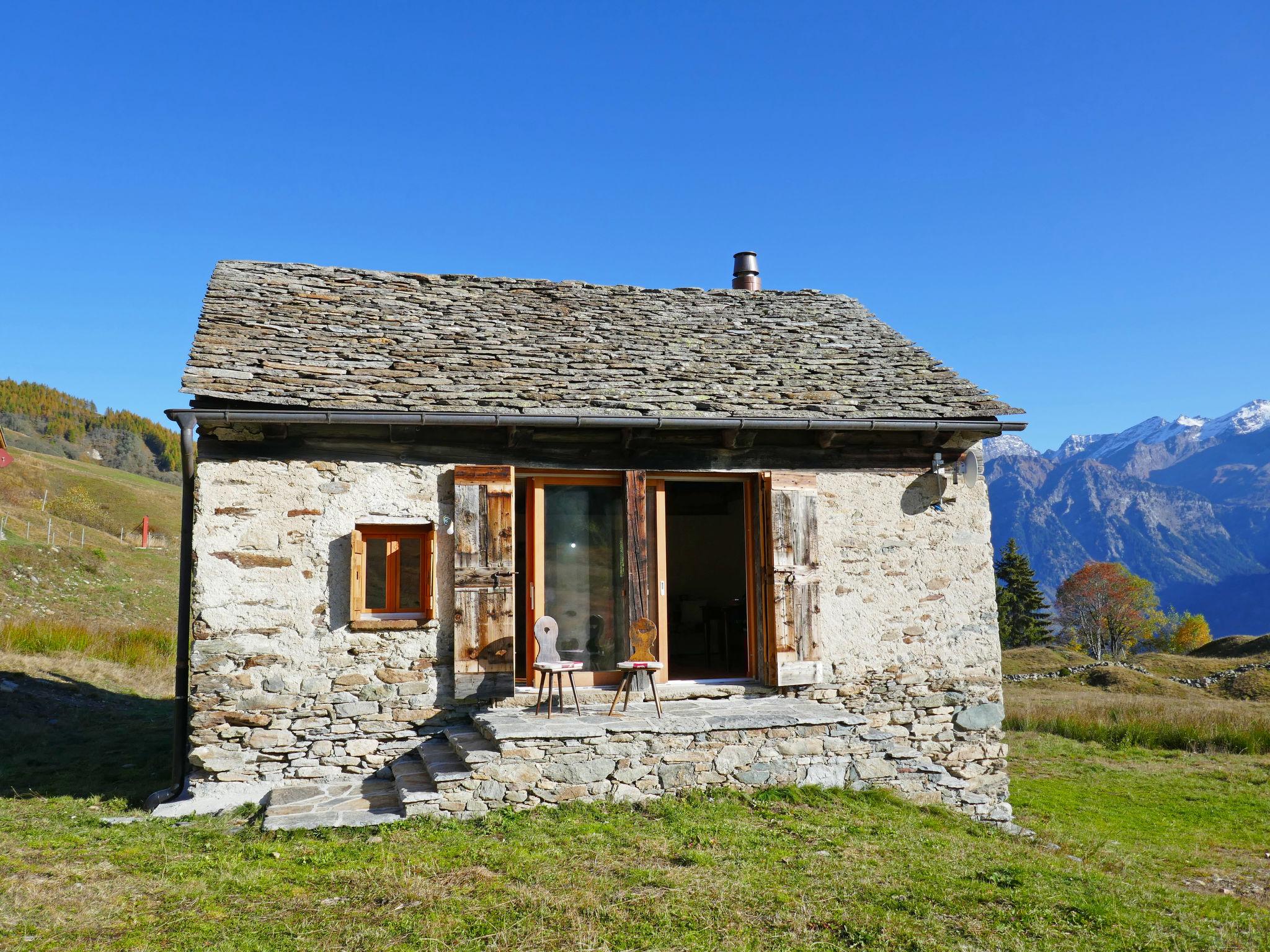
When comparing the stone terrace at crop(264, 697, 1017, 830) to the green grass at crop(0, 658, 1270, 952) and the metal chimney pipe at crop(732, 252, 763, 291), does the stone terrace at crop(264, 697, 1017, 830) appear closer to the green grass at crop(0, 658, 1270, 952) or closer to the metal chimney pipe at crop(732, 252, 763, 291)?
the green grass at crop(0, 658, 1270, 952)

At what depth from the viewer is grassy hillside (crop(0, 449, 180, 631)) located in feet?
55.5

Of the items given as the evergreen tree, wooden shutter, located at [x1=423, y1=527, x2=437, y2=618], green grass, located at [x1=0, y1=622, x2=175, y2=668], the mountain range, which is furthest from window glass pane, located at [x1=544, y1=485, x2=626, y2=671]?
the mountain range

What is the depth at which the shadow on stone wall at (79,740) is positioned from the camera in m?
6.96

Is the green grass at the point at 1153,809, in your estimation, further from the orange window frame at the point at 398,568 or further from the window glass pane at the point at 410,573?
the window glass pane at the point at 410,573

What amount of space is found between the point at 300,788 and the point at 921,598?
557 cm

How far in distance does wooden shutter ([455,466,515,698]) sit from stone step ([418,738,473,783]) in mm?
425

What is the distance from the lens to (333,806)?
234 inches

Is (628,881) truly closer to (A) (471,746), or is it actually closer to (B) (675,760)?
(B) (675,760)

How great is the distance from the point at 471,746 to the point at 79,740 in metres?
5.33

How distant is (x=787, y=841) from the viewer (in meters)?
5.29

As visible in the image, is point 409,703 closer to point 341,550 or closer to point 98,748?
point 341,550

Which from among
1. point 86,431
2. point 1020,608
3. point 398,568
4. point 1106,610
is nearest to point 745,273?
point 398,568

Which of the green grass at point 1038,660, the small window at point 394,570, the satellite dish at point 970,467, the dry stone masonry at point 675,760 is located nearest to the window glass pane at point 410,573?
the small window at point 394,570

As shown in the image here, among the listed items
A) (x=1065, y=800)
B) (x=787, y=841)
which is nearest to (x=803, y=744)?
(x=787, y=841)
